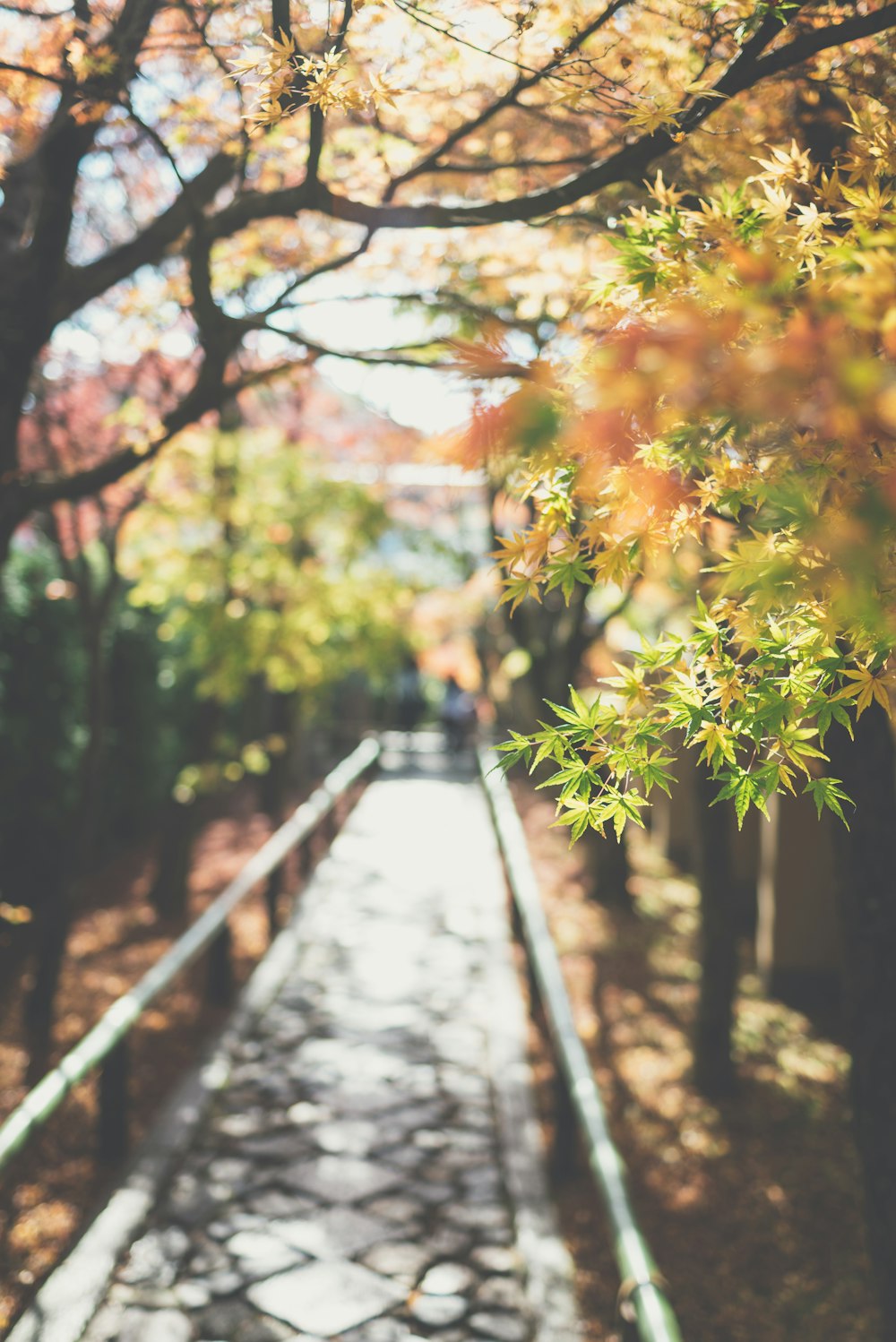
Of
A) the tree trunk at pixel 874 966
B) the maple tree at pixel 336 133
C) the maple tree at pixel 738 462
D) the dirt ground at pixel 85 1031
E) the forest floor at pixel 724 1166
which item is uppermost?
the maple tree at pixel 336 133

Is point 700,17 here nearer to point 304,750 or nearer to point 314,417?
point 314,417

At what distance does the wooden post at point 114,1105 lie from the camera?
4664 millimetres

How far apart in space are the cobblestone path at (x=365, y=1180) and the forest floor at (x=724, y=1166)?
336 millimetres

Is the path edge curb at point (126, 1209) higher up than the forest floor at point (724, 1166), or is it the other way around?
the path edge curb at point (126, 1209)

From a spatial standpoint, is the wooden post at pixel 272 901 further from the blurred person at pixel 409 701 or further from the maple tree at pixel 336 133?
the blurred person at pixel 409 701

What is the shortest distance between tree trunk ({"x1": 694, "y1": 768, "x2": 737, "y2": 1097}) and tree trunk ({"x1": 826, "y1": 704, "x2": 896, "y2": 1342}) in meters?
2.48

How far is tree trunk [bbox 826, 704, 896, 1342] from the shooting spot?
3.17 m

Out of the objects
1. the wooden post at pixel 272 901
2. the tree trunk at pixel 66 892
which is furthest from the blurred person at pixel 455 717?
the tree trunk at pixel 66 892

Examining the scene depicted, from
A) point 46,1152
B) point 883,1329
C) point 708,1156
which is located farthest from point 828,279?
point 46,1152

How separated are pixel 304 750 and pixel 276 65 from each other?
46.3ft

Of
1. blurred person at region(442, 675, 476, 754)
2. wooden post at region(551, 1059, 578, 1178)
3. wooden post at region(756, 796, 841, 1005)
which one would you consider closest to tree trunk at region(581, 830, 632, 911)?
wooden post at region(756, 796, 841, 1005)

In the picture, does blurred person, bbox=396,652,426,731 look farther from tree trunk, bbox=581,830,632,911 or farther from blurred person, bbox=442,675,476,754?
tree trunk, bbox=581,830,632,911

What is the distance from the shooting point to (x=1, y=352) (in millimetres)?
4035

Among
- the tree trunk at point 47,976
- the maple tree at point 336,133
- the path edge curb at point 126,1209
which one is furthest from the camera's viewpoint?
the tree trunk at point 47,976
